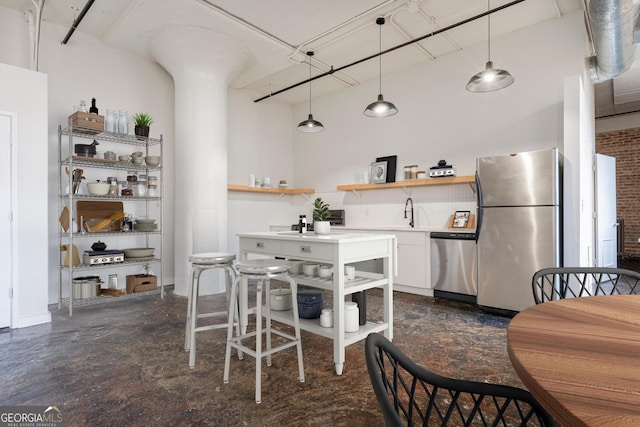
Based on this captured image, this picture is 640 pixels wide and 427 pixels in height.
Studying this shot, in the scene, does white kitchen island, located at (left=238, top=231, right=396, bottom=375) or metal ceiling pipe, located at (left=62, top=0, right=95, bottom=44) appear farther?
metal ceiling pipe, located at (left=62, top=0, right=95, bottom=44)

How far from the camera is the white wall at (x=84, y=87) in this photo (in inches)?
162

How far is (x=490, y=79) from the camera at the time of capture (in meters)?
3.30

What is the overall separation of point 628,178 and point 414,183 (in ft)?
19.7

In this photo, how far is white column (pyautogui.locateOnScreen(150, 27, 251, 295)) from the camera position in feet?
15.9

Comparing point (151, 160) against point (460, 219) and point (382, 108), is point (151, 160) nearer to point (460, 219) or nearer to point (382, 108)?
point (382, 108)

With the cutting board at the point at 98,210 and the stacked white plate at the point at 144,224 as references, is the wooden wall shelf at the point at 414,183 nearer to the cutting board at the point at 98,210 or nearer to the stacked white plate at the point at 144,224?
the stacked white plate at the point at 144,224

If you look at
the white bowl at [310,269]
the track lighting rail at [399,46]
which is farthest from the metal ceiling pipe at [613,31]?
the white bowl at [310,269]

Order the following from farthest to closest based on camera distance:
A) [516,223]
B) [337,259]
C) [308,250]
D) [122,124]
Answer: [122,124] → [516,223] → [308,250] → [337,259]

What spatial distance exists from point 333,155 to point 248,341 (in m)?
4.29

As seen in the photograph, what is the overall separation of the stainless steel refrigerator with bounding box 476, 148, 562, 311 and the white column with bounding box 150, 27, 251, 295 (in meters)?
3.49

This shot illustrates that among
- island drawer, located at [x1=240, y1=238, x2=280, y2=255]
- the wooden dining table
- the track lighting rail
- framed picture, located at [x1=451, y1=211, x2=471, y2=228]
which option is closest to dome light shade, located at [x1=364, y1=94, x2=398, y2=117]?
the track lighting rail

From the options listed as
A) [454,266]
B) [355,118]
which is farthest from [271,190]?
[454,266]

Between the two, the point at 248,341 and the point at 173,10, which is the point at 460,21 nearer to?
the point at 173,10

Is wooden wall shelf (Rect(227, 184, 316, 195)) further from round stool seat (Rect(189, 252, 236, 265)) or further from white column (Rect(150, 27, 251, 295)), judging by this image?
round stool seat (Rect(189, 252, 236, 265))
